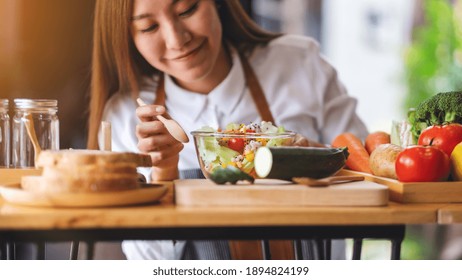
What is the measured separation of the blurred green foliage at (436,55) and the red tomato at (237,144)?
8.70ft

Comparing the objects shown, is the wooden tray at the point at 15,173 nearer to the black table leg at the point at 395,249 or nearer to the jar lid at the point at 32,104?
the jar lid at the point at 32,104

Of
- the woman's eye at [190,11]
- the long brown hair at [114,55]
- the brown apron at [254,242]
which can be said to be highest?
the woman's eye at [190,11]

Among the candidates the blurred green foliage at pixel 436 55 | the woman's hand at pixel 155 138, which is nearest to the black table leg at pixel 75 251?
the woman's hand at pixel 155 138

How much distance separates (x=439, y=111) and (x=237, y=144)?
19.3 inches

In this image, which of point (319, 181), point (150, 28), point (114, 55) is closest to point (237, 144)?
point (319, 181)

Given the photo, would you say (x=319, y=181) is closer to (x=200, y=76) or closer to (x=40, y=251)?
(x=40, y=251)

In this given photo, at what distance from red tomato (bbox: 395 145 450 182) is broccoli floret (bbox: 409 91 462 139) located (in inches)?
9.6

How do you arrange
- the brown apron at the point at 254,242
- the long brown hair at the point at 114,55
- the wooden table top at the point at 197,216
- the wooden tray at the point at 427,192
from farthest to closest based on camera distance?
1. the long brown hair at the point at 114,55
2. the brown apron at the point at 254,242
3. the wooden tray at the point at 427,192
4. the wooden table top at the point at 197,216

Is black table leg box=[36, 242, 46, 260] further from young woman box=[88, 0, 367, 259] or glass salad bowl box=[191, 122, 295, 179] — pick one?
young woman box=[88, 0, 367, 259]

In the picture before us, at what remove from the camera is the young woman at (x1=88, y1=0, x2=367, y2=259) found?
1.99m

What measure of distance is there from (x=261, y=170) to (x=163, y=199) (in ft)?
0.60

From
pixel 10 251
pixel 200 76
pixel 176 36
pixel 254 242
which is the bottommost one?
pixel 254 242

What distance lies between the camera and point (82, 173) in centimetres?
109

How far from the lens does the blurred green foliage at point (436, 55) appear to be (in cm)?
387
